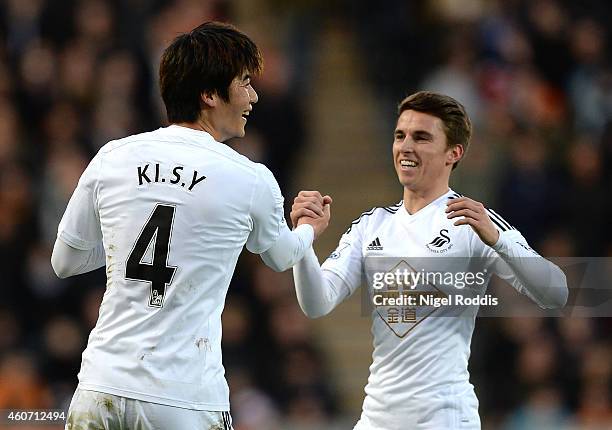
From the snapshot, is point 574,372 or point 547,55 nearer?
point 574,372

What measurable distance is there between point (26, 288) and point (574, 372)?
3.92 metres

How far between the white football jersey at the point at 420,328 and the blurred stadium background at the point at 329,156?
2.53 meters

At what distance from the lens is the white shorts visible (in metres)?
3.93

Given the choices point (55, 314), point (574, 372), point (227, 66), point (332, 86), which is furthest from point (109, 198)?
point (332, 86)

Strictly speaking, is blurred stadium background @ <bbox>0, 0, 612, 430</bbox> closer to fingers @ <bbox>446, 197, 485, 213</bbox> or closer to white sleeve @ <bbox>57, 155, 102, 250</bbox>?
fingers @ <bbox>446, 197, 485, 213</bbox>

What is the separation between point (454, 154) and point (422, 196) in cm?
22

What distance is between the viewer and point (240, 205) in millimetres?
4113

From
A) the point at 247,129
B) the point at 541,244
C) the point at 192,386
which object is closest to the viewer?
the point at 192,386

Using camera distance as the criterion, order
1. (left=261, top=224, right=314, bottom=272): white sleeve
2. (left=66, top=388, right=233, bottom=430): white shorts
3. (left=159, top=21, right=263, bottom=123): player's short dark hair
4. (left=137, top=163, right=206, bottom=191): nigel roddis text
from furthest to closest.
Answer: (left=261, top=224, right=314, bottom=272): white sleeve, (left=159, top=21, right=263, bottom=123): player's short dark hair, (left=137, top=163, right=206, bottom=191): nigel roddis text, (left=66, top=388, right=233, bottom=430): white shorts

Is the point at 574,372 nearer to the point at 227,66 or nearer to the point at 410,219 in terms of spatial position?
the point at 410,219

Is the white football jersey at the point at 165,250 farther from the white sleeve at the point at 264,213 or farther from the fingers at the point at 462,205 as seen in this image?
the fingers at the point at 462,205

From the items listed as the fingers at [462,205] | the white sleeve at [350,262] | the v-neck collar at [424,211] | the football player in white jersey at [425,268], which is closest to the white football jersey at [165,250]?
the football player in white jersey at [425,268]

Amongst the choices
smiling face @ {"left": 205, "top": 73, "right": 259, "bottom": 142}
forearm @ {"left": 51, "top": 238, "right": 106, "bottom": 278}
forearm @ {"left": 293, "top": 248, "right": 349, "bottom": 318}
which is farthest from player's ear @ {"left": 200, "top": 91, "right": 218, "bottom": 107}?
forearm @ {"left": 293, "top": 248, "right": 349, "bottom": 318}

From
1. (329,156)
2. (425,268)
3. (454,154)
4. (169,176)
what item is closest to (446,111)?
(454,154)
